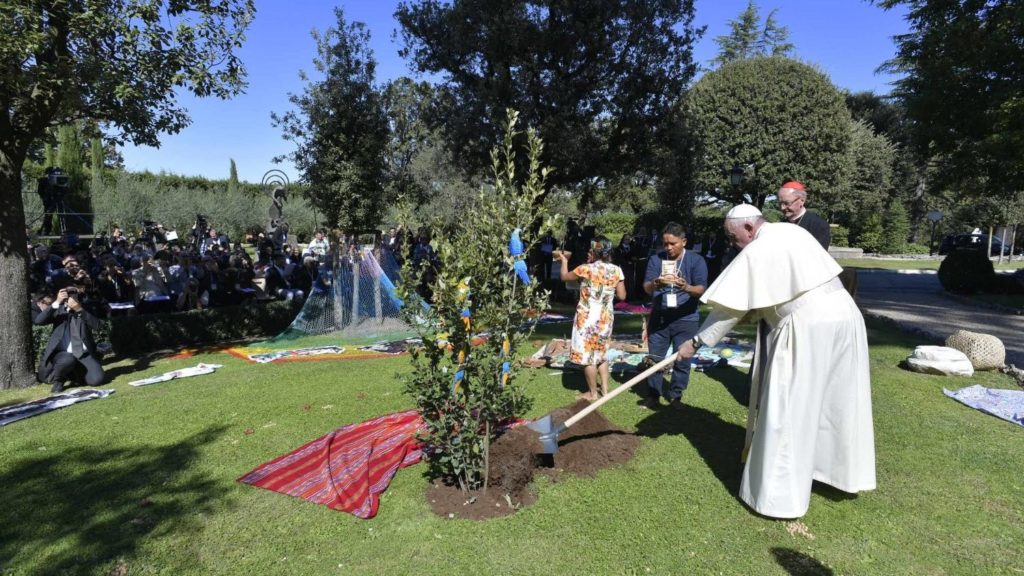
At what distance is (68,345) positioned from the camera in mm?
7980

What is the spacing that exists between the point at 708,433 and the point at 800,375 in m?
1.77

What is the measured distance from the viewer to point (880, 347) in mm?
8922

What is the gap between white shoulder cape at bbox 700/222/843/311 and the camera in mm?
3818

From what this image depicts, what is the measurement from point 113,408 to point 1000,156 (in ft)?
54.1

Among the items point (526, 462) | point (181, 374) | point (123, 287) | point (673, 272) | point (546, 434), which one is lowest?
point (181, 374)

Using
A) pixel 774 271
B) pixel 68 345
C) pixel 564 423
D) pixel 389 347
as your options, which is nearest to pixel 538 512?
pixel 564 423

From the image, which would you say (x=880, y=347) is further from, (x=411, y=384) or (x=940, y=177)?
(x=940, y=177)

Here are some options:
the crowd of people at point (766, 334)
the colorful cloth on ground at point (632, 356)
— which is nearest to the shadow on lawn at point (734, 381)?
the colorful cloth on ground at point (632, 356)

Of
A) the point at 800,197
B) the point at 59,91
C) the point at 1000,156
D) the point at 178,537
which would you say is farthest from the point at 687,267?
the point at 1000,156

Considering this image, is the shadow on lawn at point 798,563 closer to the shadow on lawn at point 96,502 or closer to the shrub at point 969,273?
the shadow on lawn at point 96,502

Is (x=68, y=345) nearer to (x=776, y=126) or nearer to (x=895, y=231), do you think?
(x=776, y=126)

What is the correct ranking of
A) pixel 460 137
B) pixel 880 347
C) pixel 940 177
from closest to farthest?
pixel 880 347
pixel 460 137
pixel 940 177

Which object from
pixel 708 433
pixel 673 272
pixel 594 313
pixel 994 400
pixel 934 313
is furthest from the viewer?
pixel 934 313

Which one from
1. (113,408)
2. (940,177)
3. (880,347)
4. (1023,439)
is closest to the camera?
(1023,439)
